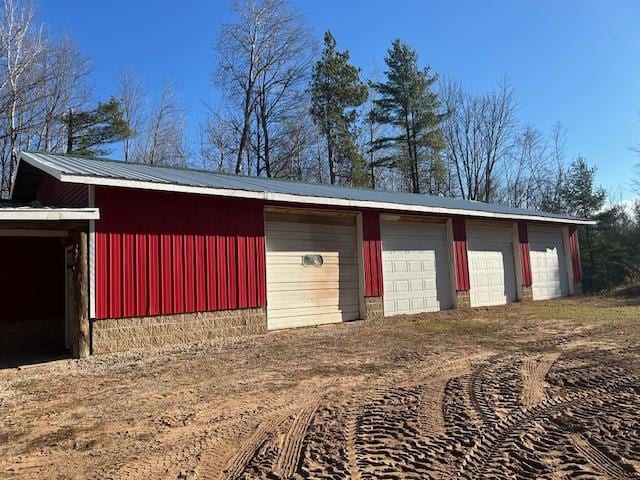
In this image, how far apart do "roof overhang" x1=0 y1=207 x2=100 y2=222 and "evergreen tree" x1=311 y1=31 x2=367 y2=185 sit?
60.1ft

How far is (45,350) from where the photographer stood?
28.6 ft

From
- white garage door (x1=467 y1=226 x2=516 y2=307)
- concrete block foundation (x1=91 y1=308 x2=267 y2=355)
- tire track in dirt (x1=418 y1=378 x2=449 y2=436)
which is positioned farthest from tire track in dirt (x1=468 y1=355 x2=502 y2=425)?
white garage door (x1=467 y1=226 x2=516 y2=307)

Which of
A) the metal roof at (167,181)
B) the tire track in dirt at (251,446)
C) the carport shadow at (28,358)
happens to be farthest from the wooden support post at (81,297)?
the tire track in dirt at (251,446)

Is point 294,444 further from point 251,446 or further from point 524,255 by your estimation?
point 524,255

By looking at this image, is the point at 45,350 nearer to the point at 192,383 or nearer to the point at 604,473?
the point at 192,383

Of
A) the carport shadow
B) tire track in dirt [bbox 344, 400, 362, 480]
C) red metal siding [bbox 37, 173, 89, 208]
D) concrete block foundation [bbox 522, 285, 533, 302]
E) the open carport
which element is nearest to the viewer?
tire track in dirt [bbox 344, 400, 362, 480]

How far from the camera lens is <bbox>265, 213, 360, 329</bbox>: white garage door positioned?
33.6 ft

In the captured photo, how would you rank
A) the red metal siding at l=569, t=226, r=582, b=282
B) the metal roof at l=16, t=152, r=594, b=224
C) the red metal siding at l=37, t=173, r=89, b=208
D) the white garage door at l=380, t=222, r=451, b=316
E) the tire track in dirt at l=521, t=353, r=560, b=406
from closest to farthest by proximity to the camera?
the tire track in dirt at l=521, t=353, r=560, b=406 → the metal roof at l=16, t=152, r=594, b=224 → the red metal siding at l=37, t=173, r=89, b=208 → the white garage door at l=380, t=222, r=451, b=316 → the red metal siding at l=569, t=226, r=582, b=282

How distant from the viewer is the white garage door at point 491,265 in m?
14.6

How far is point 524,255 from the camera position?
1630cm

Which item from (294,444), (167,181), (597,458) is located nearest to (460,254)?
(167,181)

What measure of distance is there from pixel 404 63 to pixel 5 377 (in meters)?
24.9

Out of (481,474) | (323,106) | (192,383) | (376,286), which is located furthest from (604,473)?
(323,106)

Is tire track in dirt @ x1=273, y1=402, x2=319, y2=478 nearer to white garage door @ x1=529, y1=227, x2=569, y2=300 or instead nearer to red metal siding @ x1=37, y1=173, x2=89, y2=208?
red metal siding @ x1=37, y1=173, x2=89, y2=208
